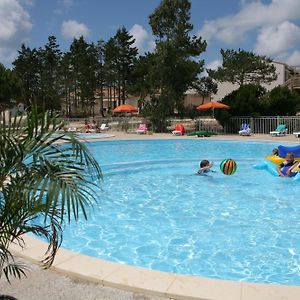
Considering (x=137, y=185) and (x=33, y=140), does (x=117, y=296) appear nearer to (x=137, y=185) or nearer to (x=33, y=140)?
(x=33, y=140)

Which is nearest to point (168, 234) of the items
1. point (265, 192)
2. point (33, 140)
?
point (265, 192)

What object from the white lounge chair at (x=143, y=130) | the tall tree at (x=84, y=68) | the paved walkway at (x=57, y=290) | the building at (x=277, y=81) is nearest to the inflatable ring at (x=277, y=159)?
the paved walkway at (x=57, y=290)

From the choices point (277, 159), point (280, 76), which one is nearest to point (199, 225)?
point (277, 159)

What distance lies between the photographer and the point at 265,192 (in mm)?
10016

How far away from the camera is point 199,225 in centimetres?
728

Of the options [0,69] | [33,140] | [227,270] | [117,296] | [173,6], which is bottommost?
[227,270]

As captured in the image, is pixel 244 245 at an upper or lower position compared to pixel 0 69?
lower

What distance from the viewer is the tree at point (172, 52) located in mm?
25312

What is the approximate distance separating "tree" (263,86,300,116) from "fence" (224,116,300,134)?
42.1 inches

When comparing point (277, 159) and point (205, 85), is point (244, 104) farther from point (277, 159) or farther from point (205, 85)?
point (277, 159)

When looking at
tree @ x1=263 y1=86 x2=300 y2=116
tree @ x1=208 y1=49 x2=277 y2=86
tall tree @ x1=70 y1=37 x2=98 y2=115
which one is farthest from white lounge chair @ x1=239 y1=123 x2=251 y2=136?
tall tree @ x1=70 y1=37 x2=98 y2=115

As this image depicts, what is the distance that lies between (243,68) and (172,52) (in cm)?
1472

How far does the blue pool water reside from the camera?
5582mm

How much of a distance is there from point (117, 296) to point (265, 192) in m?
7.41
